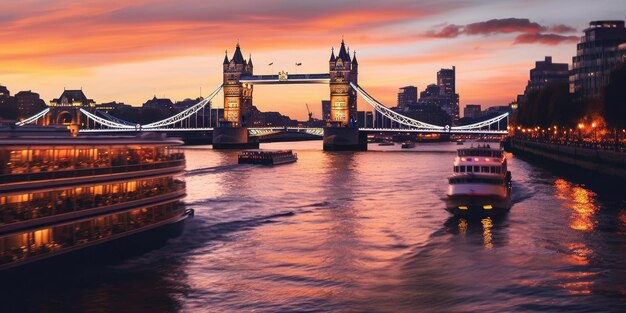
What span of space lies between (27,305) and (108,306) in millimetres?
2035

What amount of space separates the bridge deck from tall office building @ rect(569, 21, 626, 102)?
4867 cm

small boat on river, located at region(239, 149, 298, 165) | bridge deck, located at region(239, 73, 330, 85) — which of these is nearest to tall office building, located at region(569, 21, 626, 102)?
small boat on river, located at region(239, 149, 298, 165)

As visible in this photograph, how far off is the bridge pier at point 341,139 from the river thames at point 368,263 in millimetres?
93085

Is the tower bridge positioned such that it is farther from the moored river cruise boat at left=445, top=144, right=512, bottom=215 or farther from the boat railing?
the boat railing

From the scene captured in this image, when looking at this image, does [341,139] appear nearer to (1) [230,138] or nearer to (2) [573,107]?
(1) [230,138]

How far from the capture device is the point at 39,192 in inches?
881

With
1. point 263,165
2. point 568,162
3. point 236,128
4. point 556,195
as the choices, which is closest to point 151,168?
point 556,195

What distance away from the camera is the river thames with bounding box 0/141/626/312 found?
70.9 feet

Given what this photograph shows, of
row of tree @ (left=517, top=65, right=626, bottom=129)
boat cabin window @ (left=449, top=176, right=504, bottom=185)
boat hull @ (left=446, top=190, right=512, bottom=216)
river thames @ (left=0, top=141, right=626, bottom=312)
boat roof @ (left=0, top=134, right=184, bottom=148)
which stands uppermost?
row of tree @ (left=517, top=65, right=626, bottom=129)

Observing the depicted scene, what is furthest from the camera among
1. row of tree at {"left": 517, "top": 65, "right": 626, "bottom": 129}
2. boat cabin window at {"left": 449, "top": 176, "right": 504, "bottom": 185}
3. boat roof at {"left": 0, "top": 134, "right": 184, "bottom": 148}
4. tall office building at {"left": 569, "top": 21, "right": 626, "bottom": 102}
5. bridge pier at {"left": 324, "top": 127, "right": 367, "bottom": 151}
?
bridge pier at {"left": 324, "top": 127, "right": 367, "bottom": 151}

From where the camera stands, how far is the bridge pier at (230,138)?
147625mm

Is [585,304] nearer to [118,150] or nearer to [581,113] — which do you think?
[118,150]

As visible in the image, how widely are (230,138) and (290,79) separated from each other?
51.4 feet

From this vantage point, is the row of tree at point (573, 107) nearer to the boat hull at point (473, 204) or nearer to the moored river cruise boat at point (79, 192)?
the boat hull at point (473, 204)
